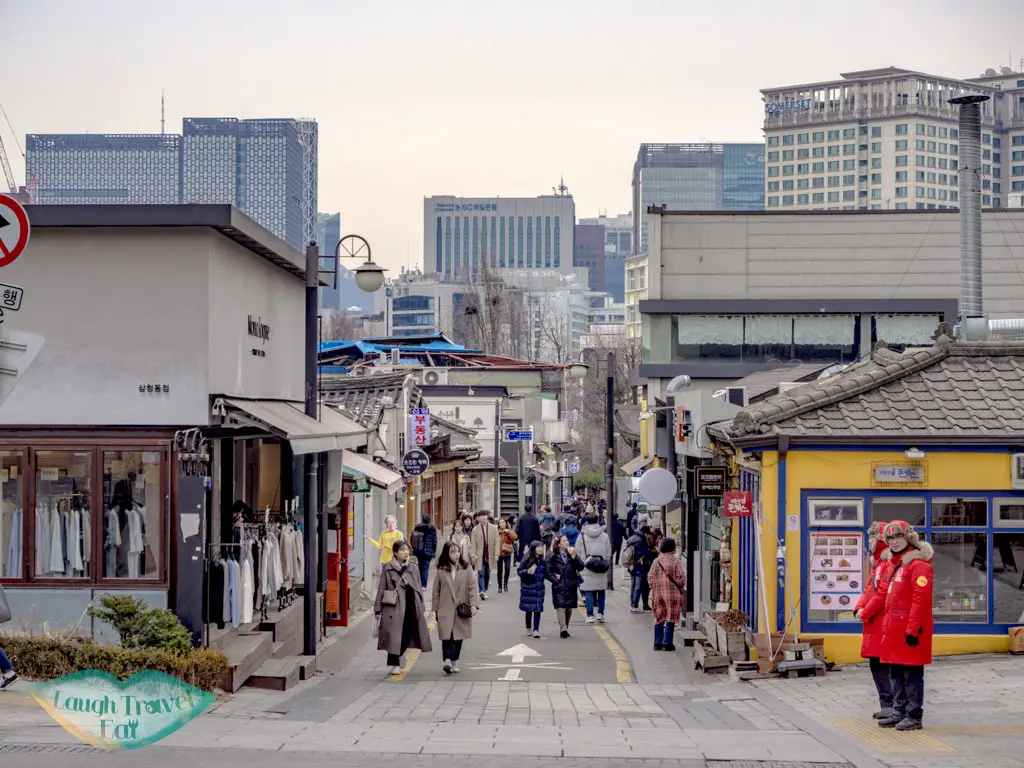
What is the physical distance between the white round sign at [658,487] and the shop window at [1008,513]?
6562 millimetres

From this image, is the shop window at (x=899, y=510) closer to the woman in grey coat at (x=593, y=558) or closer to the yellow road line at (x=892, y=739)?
the yellow road line at (x=892, y=739)

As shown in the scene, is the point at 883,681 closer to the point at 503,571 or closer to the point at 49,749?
the point at 49,749

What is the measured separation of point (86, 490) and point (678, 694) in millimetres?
6844

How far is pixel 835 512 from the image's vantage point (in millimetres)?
16828

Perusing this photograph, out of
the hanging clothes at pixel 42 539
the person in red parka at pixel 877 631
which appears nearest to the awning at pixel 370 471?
the hanging clothes at pixel 42 539

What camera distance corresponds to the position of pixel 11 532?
47.7ft

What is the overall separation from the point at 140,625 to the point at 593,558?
34.6ft

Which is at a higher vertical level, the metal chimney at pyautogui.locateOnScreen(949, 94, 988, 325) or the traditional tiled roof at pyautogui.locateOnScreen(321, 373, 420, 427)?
the metal chimney at pyautogui.locateOnScreen(949, 94, 988, 325)

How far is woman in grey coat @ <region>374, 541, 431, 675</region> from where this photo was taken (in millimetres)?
16484

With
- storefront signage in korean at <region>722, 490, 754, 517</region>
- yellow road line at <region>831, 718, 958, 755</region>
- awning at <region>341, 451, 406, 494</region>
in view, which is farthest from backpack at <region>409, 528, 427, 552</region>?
yellow road line at <region>831, 718, 958, 755</region>

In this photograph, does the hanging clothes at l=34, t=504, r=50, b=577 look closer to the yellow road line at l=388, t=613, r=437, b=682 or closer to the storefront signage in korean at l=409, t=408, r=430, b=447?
the yellow road line at l=388, t=613, r=437, b=682

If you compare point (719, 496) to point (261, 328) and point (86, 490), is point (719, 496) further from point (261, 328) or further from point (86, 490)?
point (86, 490)

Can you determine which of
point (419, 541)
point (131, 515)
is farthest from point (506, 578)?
point (131, 515)

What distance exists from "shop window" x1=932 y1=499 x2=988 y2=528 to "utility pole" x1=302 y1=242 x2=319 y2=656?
7656 millimetres
